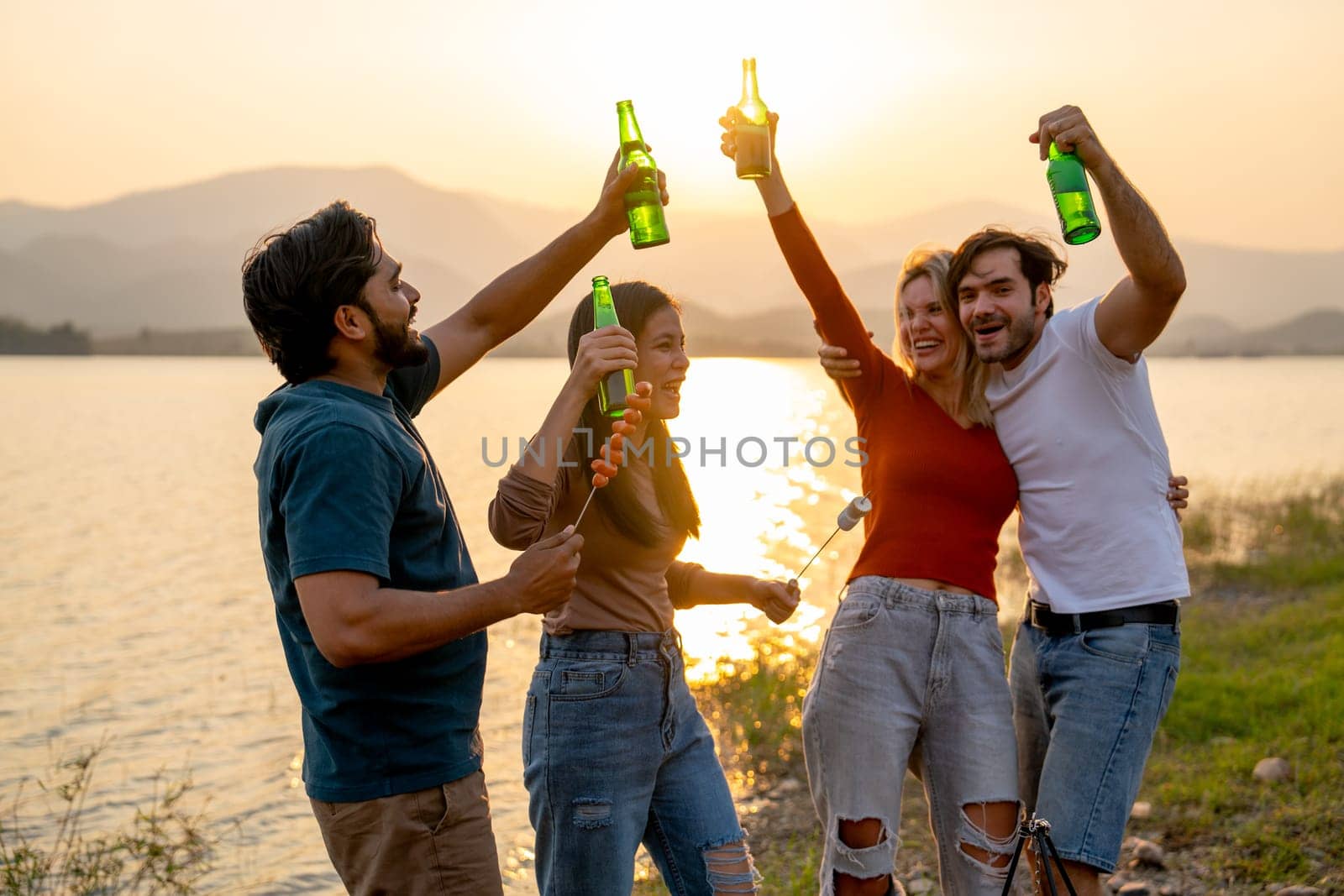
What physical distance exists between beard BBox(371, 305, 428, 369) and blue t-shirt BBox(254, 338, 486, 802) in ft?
0.45

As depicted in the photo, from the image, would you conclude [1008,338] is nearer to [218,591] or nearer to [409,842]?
[409,842]

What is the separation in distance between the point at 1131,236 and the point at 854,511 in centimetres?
126

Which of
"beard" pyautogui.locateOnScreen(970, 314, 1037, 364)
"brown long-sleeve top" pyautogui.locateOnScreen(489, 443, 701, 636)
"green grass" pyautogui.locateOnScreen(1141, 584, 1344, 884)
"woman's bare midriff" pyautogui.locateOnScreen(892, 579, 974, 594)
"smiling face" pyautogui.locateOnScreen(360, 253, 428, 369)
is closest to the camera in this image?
"smiling face" pyautogui.locateOnScreen(360, 253, 428, 369)

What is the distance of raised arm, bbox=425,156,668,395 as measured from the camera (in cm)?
392

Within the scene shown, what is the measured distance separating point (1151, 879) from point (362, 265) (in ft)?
16.1

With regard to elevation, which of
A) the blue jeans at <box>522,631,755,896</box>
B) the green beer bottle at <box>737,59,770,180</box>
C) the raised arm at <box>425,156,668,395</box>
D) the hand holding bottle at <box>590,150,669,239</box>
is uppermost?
the green beer bottle at <box>737,59,770,180</box>

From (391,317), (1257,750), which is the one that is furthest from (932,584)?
(1257,750)

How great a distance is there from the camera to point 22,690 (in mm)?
11641

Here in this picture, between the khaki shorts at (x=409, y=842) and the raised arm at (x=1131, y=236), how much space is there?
2.57m

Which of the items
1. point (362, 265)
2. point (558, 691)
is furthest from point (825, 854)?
point (362, 265)

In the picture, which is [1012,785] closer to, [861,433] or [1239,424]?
[861,433]

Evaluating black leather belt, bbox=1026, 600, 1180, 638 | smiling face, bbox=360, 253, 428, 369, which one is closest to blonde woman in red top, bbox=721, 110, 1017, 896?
black leather belt, bbox=1026, 600, 1180, 638

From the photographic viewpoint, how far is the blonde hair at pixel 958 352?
395 cm
